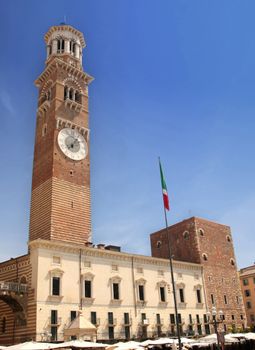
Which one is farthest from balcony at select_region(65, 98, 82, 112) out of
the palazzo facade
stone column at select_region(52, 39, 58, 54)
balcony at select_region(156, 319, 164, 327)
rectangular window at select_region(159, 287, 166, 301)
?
balcony at select_region(156, 319, 164, 327)

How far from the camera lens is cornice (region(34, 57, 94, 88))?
47.0m

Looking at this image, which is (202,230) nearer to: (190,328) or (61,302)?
(190,328)


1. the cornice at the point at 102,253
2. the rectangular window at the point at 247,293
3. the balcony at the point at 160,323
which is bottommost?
the balcony at the point at 160,323

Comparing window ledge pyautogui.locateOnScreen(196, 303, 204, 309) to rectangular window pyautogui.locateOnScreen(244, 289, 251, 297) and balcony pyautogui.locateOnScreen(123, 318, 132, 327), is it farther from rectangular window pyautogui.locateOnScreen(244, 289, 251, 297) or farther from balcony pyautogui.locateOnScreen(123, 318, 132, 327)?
rectangular window pyautogui.locateOnScreen(244, 289, 251, 297)

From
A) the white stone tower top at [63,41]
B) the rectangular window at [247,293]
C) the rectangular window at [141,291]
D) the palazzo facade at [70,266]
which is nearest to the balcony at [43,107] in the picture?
the palazzo facade at [70,266]

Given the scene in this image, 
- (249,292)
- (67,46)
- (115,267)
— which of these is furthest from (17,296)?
(249,292)

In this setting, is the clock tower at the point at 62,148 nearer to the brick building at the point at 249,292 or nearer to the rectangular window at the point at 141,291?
the rectangular window at the point at 141,291

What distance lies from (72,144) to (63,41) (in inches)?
634

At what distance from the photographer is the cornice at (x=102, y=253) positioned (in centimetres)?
3167

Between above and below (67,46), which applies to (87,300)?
below

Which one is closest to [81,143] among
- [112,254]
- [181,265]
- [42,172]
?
[42,172]

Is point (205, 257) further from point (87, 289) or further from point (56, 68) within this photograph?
point (56, 68)

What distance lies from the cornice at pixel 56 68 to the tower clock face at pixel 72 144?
864cm

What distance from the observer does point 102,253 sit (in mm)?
35500
